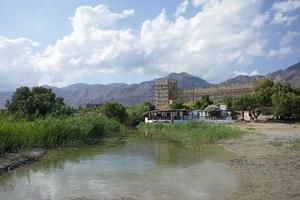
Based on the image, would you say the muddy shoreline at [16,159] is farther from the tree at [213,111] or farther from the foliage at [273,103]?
the tree at [213,111]

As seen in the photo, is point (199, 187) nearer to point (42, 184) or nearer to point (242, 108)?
point (42, 184)

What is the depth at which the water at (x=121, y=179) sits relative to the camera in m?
15.9

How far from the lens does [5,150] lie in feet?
86.9

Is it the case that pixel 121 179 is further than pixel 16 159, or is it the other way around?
pixel 16 159

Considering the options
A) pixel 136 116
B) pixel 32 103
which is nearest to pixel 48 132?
pixel 32 103

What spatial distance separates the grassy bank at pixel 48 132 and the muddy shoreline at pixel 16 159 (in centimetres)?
60

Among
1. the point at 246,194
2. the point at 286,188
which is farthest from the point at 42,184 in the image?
the point at 286,188

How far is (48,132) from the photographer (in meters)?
35.3

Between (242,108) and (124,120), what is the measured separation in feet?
81.9

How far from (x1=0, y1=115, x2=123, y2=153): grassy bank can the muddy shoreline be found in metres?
0.60

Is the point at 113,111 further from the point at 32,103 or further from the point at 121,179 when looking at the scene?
the point at 121,179

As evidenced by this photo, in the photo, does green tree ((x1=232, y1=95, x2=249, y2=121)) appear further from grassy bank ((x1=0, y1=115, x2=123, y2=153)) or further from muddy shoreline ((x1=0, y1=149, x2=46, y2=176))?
muddy shoreline ((x1=0, y1=149, x2=46, y2=176))

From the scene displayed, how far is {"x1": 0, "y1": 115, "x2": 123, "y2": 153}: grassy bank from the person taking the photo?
2705 centimetres

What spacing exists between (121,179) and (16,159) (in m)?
8.87
